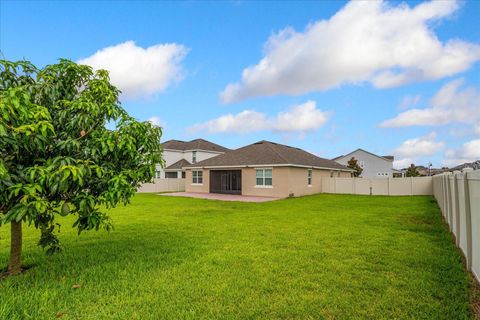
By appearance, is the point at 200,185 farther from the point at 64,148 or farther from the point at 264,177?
the point at 64,148

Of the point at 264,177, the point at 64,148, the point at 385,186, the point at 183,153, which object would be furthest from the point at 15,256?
the point at 183,153

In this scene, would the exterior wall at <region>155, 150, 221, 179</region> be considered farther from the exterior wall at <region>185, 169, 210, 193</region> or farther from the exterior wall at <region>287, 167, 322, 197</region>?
the exterior wall at <region>287, 167, 322, 197</region>

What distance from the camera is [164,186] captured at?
3388cm

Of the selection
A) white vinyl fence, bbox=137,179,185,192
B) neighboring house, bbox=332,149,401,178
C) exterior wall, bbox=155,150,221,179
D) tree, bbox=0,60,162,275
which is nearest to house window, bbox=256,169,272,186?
white vinyl fence, bbox=137,179,185,192

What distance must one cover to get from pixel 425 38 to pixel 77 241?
54.6 ft

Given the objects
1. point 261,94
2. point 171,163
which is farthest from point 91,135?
point 171,163

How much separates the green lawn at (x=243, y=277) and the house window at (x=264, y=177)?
618 inches

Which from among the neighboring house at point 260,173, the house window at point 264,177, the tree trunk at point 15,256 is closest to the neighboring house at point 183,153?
the neighboring house at point 260,173

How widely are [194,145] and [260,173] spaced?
19.5 meters

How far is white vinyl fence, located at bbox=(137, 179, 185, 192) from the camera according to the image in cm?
3289

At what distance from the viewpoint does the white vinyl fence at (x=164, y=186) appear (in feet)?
108

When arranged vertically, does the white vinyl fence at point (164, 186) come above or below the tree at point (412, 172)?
below

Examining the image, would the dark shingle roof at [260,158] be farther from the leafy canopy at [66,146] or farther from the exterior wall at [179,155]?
the leafy canopy at [66,146]

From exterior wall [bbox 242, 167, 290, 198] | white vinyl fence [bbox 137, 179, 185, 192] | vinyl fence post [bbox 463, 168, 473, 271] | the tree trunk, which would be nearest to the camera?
vinyl fence post [bbox 463, 168, 473, 271]
